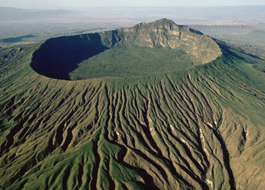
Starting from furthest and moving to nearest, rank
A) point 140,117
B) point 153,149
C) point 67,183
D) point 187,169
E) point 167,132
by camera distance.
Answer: point 140,117, point 167,132, point 153,149, point 187,169, point 67,183

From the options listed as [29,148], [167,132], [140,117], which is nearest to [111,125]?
[140,117]

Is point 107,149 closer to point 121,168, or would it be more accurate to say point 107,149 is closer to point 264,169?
Answer: point 121,168

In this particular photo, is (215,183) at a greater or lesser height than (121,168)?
lesser

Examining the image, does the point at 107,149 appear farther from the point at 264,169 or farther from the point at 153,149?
the point at 264,169

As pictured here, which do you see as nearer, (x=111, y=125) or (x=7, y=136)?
(x=7, y=136)

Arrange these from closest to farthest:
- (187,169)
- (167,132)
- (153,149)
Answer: (187,169), (153,149), (167,132)

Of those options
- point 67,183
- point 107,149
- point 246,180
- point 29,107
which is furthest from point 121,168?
point 29,107

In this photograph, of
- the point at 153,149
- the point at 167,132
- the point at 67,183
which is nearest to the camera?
the point at 67,183

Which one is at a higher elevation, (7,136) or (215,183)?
(7,136)

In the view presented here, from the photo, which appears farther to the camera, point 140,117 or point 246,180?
point 140,117
